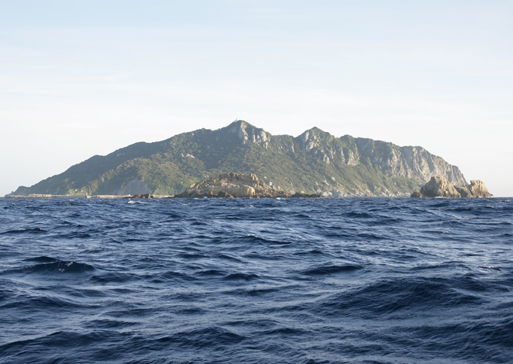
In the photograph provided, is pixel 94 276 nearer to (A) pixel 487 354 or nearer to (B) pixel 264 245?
(B) pixel 264 245

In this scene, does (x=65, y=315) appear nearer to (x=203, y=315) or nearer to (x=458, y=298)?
(x=203, y=315)

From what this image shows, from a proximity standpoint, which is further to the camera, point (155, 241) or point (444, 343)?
point (155, 241)

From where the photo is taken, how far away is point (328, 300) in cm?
1173

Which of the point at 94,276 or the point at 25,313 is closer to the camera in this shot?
the point at 25,313

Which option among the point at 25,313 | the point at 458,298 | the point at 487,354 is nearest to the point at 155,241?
the point at 25,313

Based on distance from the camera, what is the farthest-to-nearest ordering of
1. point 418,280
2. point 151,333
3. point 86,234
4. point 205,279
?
1. point 86,234
2. point 205,279
3. point 418,280
4. point 151,333

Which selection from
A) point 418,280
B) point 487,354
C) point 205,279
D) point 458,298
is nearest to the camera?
Answer: point 487,354

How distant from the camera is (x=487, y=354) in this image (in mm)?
7613

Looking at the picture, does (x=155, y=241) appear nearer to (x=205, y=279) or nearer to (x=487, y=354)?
(x=205, y=279)

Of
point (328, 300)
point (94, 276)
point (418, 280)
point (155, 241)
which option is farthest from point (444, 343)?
point (155, 241)

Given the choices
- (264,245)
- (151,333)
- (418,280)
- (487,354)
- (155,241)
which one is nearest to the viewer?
(487,354)

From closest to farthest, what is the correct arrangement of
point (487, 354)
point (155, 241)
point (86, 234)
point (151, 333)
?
point (487, 354) < point (151, 333) < point (155, 241) < point (86, 234)

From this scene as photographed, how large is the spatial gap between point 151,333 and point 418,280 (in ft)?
31.1

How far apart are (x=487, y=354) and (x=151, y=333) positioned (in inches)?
290
